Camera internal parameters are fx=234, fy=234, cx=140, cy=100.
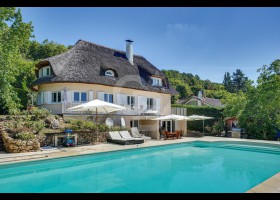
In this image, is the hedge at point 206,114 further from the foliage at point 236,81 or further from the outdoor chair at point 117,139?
the foliage at point 236,81

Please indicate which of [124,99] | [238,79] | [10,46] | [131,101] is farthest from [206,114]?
[238,79]

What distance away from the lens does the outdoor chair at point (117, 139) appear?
14750 mm

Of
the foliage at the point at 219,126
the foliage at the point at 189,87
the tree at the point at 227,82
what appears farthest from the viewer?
the tree at the point at 227,82

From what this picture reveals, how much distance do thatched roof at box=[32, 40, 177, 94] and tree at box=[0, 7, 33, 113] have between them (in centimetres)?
374

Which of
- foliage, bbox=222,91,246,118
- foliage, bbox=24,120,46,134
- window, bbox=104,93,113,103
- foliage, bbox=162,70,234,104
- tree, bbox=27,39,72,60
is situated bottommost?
foliage, bbox=24,120,46,134

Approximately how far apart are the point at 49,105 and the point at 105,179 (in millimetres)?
13121

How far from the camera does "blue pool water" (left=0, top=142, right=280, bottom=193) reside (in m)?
7.25

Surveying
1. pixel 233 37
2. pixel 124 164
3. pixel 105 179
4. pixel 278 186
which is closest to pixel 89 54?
pixel 233 37

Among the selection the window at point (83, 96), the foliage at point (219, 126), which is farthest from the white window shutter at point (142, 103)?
the foliage at point (219, 126)

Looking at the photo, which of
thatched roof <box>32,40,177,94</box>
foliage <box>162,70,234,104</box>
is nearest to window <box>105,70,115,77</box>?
thatched roof <box>32,40,177,94</box>

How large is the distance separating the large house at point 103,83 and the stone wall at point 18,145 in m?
6.60

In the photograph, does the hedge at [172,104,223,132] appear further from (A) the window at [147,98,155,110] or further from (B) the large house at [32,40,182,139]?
(A) the window at [147,98,155,110]

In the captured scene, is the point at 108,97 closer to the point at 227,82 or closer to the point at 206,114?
the point at 206,114

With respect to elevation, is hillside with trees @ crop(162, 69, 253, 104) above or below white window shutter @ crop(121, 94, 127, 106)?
above
